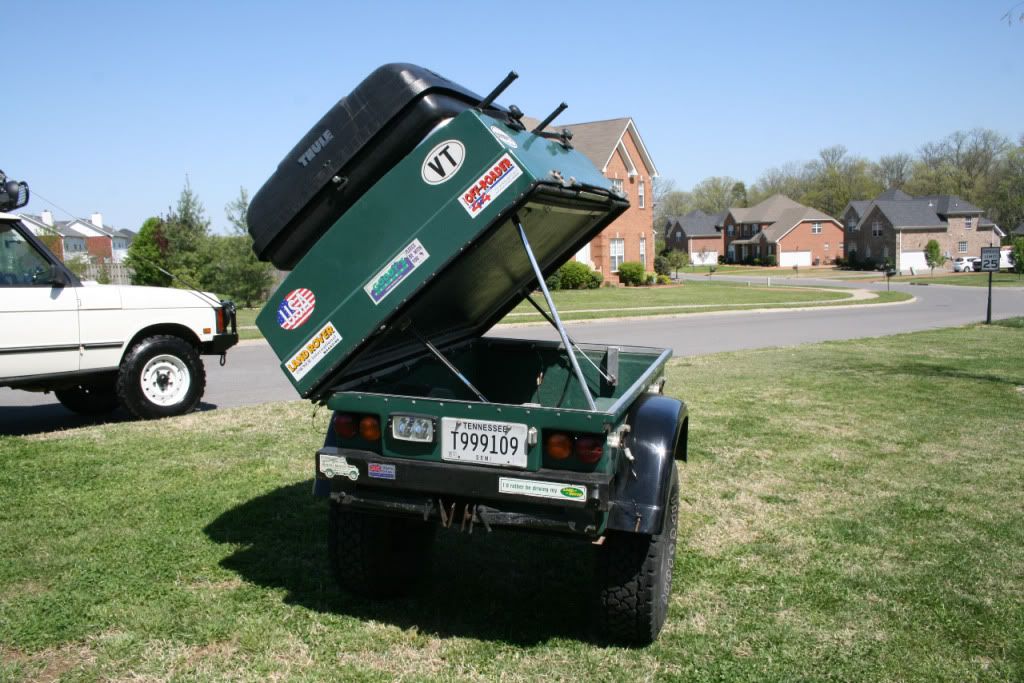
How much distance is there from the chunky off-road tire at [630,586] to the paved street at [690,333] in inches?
280

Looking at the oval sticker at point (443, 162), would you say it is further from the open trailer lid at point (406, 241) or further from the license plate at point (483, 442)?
the license plate at point (483, 442)

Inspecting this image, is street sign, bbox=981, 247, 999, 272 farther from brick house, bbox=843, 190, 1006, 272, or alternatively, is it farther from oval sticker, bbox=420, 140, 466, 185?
brick house, bbox=843, 190, 1006, 272

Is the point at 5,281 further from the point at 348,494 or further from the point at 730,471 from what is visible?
the point at 730,471

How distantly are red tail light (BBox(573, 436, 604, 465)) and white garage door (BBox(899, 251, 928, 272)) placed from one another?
7728 cm

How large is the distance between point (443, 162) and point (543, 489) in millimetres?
1530

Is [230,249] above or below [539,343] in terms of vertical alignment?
above

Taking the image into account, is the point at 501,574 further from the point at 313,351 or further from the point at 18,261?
the point at 18,261

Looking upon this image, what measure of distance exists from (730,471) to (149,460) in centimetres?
499

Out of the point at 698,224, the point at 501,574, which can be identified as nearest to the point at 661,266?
the point at 698,224

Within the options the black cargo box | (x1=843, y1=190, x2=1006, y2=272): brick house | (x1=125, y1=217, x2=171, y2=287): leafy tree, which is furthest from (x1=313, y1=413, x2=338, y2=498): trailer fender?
(x1=843, y1=190, x2=1006, y2=272): brick house

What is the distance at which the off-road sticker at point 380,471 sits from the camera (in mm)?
3936

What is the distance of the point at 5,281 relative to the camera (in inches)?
319

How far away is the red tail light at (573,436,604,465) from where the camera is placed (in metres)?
3.66

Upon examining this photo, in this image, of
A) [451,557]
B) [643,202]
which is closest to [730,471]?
[451,557]
